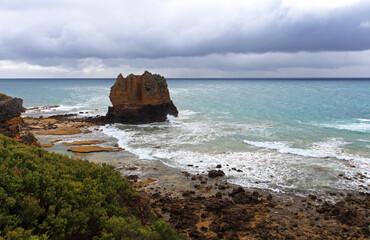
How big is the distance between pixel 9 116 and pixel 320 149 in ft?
92.8

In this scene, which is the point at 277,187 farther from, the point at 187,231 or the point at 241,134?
the point at 241,134

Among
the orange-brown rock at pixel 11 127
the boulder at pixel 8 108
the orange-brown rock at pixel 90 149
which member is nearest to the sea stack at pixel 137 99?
the orange-brown rock at pixel 90 149

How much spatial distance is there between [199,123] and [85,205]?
35565 mm

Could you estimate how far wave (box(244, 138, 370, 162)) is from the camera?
24219 mm

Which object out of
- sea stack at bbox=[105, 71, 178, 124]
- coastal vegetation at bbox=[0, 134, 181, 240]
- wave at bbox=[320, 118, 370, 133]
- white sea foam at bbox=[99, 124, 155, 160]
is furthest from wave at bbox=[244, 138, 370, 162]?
coastal vegetation at bbox=[0, 134, 181, 240]

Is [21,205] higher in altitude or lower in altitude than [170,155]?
higher

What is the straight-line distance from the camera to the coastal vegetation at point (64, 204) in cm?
637

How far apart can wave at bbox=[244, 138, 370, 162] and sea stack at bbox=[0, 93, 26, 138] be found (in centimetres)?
2265

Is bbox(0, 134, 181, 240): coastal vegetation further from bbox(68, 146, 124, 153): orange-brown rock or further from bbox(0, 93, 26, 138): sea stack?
bbox(68, 146, 124, 153): orange-brown rock

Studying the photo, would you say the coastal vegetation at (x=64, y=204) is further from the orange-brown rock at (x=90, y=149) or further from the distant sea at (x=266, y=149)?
the orange-brown rock at (x=90, y=149)

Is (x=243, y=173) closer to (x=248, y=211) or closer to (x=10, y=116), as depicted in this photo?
(x=248, y=211)

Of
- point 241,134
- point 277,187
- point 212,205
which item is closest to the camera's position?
point 212,205

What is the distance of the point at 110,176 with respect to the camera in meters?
10.0

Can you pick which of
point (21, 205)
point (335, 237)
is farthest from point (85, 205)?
point (335, 237)
